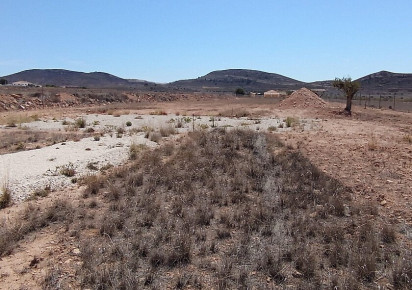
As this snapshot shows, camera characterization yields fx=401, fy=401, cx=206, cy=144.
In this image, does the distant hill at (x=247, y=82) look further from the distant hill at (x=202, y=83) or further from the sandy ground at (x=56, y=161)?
the sandy ground at (x=56, y=161)

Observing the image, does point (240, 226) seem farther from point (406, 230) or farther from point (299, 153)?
point (299, 153)

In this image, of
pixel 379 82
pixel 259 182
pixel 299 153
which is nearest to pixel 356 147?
pixel 299 153

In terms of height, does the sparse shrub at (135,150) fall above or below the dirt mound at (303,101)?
below

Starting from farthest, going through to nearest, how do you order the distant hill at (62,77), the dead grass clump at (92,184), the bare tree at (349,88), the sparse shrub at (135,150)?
the distant hill at (62,77) → the bare tree at (349,88) → the sparse shrub at (135,150) → the dead grass clump at (92,184)

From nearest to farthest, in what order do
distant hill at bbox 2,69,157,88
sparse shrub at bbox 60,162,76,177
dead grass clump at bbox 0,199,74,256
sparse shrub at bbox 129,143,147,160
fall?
dead grass clump at bbox 0,199,74,256, sparse shrub at bbox 60,162,76,177, sparse shrub at bbox 129,143,147,160, distant hill at bbox 2,69,157,88

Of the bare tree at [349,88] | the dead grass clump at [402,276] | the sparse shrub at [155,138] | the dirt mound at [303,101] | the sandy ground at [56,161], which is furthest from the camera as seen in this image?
the dirt mound at [303,101]

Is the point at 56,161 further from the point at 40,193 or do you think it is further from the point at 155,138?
the point at 155,138

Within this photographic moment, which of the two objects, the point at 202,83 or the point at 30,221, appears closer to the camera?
the point at 30,221

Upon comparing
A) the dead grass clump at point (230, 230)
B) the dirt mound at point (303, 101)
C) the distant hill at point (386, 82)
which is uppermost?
the distant hill at point (386, 82)

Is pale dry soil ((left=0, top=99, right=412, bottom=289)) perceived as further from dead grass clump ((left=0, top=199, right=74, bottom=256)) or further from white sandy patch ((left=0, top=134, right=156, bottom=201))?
white sandy patch ((left=0, top=134, right=156, bottom=201))

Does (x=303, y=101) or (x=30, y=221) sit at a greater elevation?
(x=303, y=101)

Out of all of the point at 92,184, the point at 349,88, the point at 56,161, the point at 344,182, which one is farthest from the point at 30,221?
the point at 349,88

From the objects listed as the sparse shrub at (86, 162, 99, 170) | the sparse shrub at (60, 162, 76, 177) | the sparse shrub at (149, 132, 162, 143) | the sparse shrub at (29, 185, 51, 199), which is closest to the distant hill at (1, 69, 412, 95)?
the sparse shrub at (149, 132, 162, 143)

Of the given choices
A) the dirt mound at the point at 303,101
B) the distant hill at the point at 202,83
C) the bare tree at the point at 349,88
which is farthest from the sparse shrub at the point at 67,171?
the distant hill at the point at 202,83
